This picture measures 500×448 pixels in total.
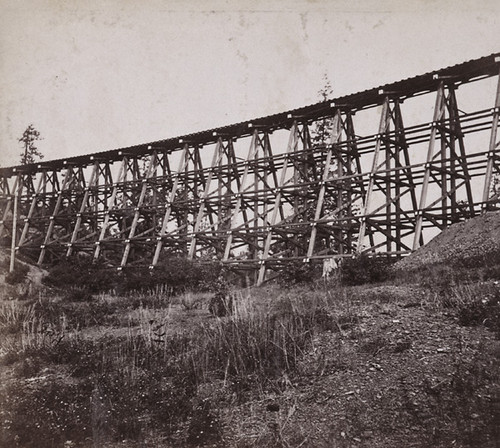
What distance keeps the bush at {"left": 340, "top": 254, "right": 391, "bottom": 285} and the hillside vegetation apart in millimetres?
1930

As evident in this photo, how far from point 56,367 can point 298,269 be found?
732 cm

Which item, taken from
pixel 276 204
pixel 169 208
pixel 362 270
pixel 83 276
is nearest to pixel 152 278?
pixel 83 276

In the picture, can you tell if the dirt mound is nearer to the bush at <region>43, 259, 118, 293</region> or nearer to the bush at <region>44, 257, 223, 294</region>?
the bush at <region>44, 257, 223, 294</region>

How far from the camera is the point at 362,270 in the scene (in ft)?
33.9

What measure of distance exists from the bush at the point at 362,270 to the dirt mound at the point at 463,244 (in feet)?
1.71

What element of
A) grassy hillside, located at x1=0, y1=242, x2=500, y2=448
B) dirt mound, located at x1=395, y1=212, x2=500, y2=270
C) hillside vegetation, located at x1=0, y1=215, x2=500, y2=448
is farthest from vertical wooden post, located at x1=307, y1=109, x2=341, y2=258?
grassy hillside, located at x1=0, y1=242, x2=500, y2=448

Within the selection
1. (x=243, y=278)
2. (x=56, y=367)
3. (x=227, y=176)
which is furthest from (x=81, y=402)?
(x=227, y=176)

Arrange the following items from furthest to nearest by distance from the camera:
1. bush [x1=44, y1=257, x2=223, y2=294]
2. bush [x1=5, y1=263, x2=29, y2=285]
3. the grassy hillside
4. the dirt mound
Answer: bush [x1=5, y1=263, x2=29, y2=285]
bush [x1=44, y1=257, x2=223, y2=294]
the dirt mound
the grassy hillside

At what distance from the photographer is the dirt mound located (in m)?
9.55

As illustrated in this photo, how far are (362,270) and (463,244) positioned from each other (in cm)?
211

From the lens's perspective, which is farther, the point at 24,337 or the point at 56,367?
the point at 24,337

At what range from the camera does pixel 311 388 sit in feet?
16.4

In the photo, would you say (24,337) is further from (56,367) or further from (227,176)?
(227,176)

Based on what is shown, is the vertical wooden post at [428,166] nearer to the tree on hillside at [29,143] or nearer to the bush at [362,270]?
the bush at [362,270]
